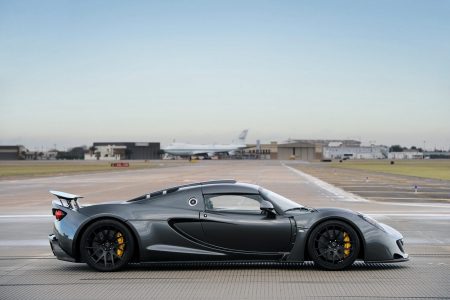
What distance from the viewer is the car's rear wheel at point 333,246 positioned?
28.3 feet

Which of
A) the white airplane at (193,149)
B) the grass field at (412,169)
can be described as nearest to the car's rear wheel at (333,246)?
the grass field at (412,169)

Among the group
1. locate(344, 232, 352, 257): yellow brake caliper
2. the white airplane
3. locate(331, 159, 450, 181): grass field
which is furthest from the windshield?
the white airplane

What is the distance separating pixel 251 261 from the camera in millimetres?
8727

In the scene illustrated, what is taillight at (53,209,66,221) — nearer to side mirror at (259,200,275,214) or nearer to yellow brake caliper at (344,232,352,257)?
side mirror at (259,200,275,214)

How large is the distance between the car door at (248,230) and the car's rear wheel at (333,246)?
1.17ft

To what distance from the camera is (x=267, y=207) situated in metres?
8.66

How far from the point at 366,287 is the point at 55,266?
4.33m

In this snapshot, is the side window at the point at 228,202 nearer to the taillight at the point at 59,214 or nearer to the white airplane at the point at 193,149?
the taillight at the point at 59,214

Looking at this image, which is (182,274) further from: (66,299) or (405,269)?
(405,269)

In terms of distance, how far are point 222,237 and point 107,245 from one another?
1504mm

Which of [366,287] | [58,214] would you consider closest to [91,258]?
[58,214]

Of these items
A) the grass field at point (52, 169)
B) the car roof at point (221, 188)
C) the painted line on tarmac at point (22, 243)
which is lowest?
the grass field at point (52, 169)

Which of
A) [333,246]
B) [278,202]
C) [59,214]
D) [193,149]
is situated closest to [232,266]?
[278,202]

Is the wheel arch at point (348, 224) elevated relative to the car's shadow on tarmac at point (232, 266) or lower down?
elevated
